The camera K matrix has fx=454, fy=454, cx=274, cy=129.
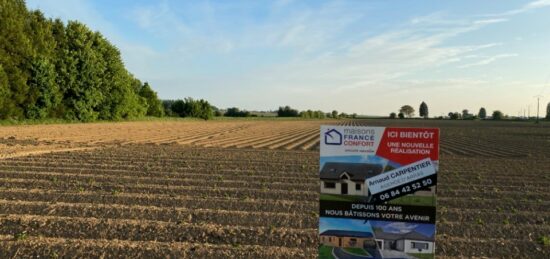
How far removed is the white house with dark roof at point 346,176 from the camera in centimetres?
410

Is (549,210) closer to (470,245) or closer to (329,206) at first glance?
(470,245)

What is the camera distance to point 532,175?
15.8m

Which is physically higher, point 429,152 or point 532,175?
point 429,152

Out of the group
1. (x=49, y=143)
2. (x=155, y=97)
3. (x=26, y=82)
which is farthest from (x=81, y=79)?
(x=155, y=97)


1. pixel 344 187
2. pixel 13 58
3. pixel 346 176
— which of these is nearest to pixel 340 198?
pixel 344 187

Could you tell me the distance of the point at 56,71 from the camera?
48.4 metres

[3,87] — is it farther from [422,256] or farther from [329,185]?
[422,256]

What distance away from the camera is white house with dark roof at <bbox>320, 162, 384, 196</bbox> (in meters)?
4.10

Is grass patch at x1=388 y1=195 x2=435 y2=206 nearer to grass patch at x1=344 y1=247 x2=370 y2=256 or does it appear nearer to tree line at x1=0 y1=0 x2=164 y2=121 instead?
grass patch at x1=344 y1=247 x2=370 y2=256

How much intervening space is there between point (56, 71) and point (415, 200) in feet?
168

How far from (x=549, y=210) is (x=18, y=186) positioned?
39.9 ft

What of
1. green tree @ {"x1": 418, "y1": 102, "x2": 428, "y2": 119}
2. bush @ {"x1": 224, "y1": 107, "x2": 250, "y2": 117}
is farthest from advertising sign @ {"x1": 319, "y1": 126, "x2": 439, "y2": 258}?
green tree @ {"x1": 418, "y1": 102, "x2": 428, "y2": 119}

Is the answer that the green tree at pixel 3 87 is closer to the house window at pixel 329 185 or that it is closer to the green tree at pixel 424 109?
the house window at pixel 329 185

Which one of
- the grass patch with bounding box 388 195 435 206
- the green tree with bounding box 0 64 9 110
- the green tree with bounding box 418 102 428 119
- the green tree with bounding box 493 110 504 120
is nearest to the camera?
the grass patch with bounding box 388 195 435 206
